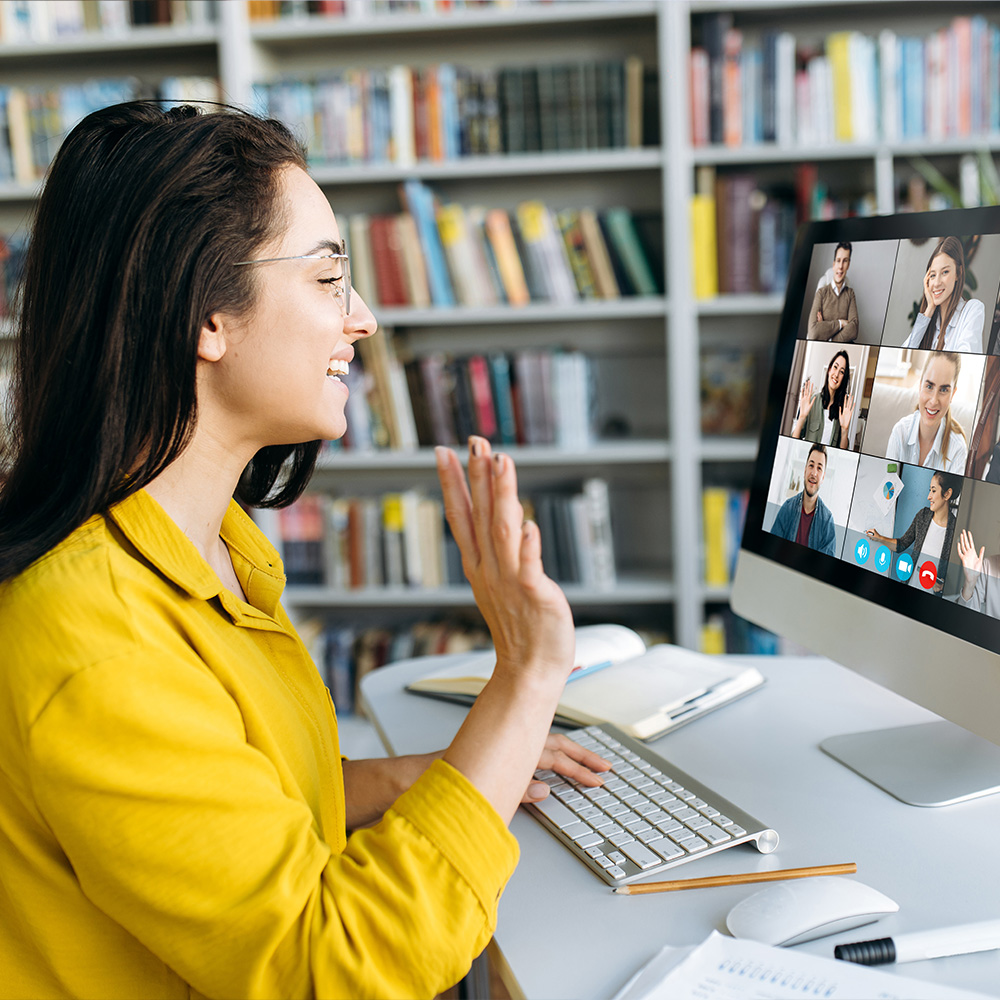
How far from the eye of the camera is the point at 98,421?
28.4 inches

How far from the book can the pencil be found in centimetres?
28

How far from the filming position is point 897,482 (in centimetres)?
87

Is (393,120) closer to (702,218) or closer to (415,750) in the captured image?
(702,218)

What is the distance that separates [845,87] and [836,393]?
167cm

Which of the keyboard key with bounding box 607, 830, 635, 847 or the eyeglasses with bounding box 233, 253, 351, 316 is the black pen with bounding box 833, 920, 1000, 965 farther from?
→ the eyeglasses with bounding box 233, 253, 351, 316

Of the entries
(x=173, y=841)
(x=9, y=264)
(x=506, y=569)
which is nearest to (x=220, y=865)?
(x=173, y=841)

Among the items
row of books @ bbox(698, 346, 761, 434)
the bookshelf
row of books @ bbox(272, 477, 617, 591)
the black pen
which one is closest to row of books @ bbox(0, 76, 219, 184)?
the bookshelf

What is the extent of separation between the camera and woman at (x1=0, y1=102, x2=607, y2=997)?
0.60 m

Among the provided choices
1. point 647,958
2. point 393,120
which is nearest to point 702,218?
point 393,120

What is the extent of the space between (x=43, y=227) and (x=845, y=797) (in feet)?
2.70

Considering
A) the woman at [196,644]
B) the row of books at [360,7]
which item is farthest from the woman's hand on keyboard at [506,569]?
the row of books at [360,7]

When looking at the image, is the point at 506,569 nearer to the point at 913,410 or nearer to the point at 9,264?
the point at 913,410

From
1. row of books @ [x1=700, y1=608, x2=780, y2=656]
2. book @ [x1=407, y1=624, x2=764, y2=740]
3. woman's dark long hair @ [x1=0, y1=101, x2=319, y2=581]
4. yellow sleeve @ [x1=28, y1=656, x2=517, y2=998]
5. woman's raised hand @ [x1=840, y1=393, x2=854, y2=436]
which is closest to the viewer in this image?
yellow sleeve @ [x1=28, y1=656, x2=517, y2=998]

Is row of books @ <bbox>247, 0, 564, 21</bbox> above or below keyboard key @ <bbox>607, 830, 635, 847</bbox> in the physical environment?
above
